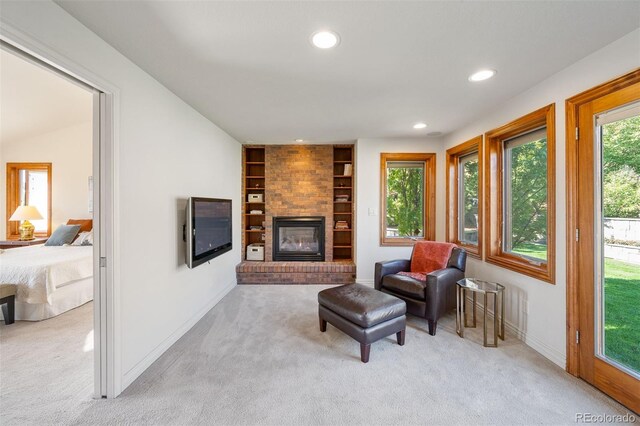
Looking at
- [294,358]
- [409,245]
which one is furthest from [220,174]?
[409,245]

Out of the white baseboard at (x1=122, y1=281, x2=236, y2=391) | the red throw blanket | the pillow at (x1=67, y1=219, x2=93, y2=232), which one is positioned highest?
the pillow at (x1=67, y1=219, x2=93, y2=232)

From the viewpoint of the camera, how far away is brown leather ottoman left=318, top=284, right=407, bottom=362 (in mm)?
1976

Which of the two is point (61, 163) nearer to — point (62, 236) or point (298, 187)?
point (62, 236)

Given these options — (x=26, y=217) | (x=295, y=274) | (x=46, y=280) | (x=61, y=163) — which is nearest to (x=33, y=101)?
(x=61, y=163)

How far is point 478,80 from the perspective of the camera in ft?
6.63

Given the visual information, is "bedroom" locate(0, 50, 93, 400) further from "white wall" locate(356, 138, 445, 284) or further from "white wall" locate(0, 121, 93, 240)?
"white wall" locate(356, 138, 445, 284)

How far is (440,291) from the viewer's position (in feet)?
7.94

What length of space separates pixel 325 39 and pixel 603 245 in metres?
2.34

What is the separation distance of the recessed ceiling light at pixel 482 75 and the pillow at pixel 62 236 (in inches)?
231

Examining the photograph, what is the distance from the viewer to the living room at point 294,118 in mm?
1371

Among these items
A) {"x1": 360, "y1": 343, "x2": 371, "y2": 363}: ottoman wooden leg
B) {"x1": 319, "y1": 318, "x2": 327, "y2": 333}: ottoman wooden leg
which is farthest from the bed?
{"x1": 360, "y1": 343, "x2": 371, "y2": 363}: ottoman wooden leg

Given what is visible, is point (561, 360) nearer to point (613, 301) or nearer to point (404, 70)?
point (613, 301)

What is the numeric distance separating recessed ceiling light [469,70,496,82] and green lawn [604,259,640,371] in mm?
1588

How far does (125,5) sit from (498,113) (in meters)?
3.24
